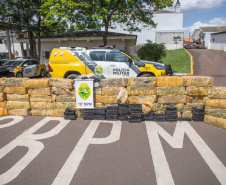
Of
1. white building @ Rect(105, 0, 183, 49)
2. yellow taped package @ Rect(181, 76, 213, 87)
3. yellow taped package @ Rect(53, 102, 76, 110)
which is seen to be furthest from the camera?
white building @ Rect(105, 0, 183, 49)

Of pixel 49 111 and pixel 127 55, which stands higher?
pixel 127 55

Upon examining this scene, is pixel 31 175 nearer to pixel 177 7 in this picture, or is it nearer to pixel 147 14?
pixel 147 14

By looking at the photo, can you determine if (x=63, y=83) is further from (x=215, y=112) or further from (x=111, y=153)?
(x=215, y=112)

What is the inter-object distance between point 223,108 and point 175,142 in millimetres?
2021

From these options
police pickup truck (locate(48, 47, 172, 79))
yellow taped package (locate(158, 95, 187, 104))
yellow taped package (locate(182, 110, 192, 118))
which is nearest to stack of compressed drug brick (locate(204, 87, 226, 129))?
yellow taped package (locate(182, 110, 192, 118))

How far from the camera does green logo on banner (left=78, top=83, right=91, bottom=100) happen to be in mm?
6367

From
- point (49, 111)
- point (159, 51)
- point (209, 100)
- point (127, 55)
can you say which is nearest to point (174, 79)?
point (209, 100)

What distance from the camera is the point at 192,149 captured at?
4410mm

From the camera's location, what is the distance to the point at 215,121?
566 cm

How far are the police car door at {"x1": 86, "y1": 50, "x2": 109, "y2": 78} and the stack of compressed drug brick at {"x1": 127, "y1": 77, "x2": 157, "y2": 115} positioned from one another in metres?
2.98

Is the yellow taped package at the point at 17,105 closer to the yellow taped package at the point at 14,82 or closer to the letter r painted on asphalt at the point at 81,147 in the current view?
the yellow taped package at the point at 14,82

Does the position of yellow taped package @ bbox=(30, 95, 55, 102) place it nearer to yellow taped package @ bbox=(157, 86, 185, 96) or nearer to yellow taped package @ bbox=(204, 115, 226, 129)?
yellow taped package @ bbox=(157, 86, 185, 96)

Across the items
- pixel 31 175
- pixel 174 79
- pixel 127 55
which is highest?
pixel 127 55

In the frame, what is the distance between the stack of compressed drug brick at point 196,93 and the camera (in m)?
5.99
